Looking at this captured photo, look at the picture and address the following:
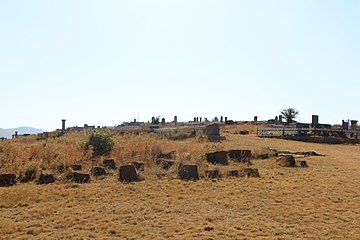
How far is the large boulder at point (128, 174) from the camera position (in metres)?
11.5

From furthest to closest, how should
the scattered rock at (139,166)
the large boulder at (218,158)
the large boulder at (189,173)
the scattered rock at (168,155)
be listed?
the scattered rock at (168,155), the large boulder at (218,158), the scattered rock at (139,166), the large boulder at (189,173)

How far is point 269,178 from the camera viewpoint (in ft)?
38.9

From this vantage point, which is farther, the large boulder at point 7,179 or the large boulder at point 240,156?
the large boulder at point 240,156

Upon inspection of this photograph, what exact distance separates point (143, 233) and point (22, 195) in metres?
4.24

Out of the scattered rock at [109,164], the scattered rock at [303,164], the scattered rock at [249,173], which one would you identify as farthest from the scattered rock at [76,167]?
the scattered rock at [303,164]

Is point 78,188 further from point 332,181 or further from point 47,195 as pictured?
point 332,181

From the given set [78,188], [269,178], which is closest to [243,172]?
[269,178]

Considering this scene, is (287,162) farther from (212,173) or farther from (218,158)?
(212,173)

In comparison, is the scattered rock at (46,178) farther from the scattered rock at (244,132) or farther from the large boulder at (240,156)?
the scattered rock at (244,132)

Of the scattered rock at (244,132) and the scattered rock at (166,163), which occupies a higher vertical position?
the scattered rock at (244,132)

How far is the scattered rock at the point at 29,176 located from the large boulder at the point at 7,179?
0.35 metres

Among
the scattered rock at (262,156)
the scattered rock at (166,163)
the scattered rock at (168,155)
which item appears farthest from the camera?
the scattered rock at (262,156)

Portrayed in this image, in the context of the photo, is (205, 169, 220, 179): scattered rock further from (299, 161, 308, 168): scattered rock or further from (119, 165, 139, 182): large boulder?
(299, 161, 308, 168): scattered rock

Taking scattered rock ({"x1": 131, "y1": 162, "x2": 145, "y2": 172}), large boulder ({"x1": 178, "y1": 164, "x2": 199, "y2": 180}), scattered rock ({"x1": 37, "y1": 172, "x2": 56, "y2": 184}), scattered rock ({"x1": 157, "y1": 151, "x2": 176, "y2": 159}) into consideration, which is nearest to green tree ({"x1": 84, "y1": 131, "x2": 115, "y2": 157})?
scattered rock ({"x1": 157, "y1": 151, "x2": 176, "y2": 159})
